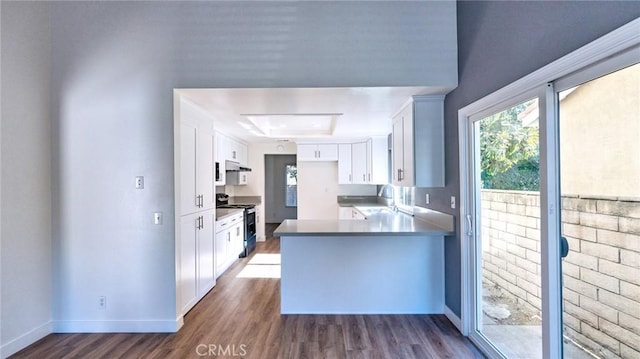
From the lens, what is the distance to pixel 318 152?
6387 mm

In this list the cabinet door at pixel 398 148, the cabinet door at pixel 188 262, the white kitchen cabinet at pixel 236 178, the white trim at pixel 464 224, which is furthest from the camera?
the white kitchen cabinet at pixel 236 178

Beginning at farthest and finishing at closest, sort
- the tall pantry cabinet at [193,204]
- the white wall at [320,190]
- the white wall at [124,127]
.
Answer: the white wall at [320,190] → the tall pantry cabinet at [193,204] → the white wall at [124,127]

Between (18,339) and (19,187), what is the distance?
1193mm

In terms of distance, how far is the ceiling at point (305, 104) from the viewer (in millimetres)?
2834

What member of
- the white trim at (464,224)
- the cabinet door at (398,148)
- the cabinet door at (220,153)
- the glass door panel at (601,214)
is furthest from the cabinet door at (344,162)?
the glass door panel at (601,214)

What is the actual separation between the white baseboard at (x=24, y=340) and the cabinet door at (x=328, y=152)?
4.69 metres

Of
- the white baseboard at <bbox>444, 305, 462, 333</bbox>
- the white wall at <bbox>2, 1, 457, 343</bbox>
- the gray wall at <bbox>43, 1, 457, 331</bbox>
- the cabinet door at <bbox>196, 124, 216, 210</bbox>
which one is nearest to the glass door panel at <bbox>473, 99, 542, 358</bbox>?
the white baseboard at <bbox>444, 305, 462, 333</bbox>

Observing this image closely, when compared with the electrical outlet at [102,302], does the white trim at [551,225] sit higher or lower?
higher

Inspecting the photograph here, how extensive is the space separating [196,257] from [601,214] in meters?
3.31

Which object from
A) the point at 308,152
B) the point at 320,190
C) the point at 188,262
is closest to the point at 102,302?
the point at 188,262

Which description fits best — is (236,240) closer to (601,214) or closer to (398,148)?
(398,148)

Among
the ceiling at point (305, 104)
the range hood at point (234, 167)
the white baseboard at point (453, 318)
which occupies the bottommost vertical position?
the white baseboard at point (453, 318)

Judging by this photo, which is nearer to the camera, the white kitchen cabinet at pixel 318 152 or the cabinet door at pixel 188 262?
the cabinet door at pixel 188 262

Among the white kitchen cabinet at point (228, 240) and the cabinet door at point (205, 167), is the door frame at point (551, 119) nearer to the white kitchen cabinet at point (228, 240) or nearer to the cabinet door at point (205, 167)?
the cabinet door at point (205, 167)
